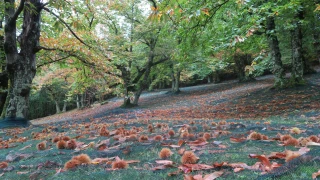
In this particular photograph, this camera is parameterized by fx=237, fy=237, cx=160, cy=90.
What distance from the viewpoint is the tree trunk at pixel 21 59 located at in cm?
678

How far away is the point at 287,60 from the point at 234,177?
20494 millimetres

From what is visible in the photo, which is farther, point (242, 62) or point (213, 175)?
point (242, 62)

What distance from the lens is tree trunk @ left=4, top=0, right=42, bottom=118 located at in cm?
678

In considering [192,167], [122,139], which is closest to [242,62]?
[122,139]

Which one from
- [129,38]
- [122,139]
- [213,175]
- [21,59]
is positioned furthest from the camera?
[129,38]

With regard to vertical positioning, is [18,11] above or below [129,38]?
below

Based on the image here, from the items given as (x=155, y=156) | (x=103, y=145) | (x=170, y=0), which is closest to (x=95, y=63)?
(x=170, y=0)

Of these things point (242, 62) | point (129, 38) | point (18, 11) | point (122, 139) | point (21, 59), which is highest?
point (129, 38)

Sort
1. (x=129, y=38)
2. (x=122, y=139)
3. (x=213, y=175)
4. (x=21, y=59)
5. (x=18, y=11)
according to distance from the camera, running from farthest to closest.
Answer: (x=129, y=38) → (x=21, y=59) → (x=18, y=11) → (x=122, y=139) → (x=213, y=175)

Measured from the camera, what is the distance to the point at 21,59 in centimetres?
700

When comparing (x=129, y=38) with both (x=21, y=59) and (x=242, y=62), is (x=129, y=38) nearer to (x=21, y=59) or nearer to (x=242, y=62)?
(x=21, y=59)

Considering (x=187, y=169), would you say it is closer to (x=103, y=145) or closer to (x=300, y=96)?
(x=103, y=145)

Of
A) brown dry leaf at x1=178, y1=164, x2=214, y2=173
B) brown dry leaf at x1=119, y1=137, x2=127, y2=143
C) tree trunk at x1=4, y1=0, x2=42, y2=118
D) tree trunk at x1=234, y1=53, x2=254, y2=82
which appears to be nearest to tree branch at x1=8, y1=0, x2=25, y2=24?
tree trunk at x1=4, y1=0, x2=42, y2=118

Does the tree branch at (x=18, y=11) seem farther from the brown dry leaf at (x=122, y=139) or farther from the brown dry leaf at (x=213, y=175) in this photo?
the brown dry leaf at (x=213, y=175)
